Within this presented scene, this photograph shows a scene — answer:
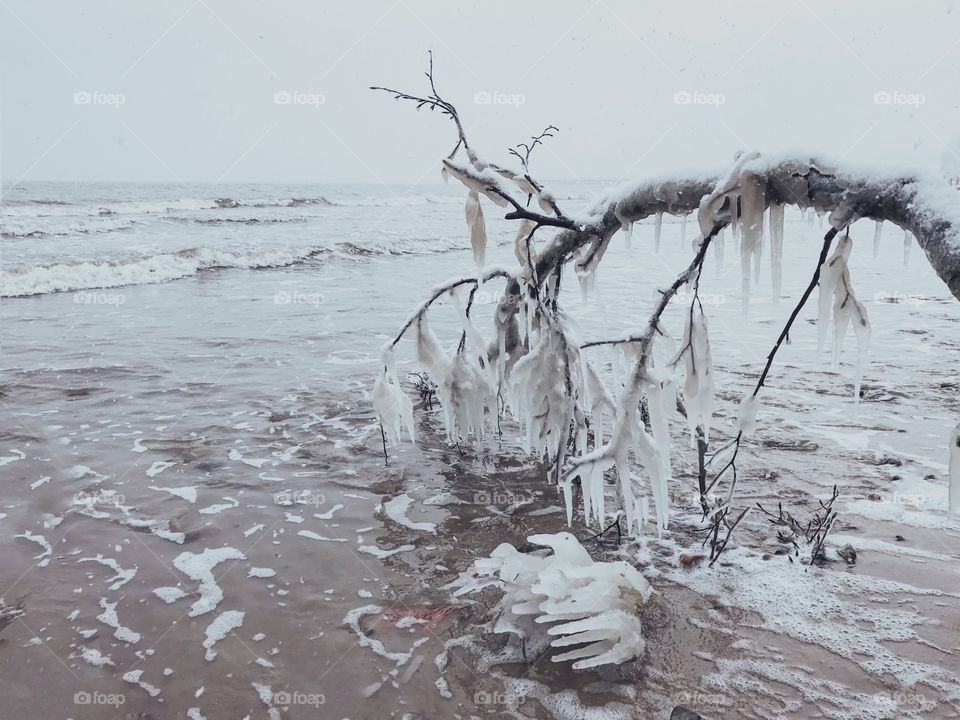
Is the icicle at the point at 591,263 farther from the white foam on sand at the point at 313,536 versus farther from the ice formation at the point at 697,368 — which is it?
the white foam on sand at the point at 313,536

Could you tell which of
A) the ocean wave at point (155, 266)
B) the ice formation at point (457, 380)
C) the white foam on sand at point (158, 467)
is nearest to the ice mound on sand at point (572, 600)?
the ice formation at point (457, 380)

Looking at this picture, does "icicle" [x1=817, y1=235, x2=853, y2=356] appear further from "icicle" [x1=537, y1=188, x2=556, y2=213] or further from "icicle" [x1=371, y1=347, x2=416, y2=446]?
"icicle" [x1=371, y1=347, x2=416, y2=446]

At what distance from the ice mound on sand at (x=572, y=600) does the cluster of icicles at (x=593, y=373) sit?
0.36 metres

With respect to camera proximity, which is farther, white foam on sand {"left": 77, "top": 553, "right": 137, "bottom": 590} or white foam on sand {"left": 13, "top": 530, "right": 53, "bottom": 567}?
white foam on sand {"left": 13, "top": 530, "right": 53, "bottom": 567}

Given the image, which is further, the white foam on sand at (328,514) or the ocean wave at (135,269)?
the ocean wave at (135,269)

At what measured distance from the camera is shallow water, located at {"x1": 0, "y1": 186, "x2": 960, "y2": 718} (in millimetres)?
2543

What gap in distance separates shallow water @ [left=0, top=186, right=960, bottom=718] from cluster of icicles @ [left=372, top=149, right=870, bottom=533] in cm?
30

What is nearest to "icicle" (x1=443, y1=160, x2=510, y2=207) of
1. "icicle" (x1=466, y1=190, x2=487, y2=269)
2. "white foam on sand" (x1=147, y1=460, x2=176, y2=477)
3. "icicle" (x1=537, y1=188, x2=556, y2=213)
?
"icicle" (x1=537, y1=188, x2=556, y2=213)

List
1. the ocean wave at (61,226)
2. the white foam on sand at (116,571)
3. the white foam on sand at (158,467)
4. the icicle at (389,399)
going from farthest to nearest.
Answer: the ocean wave at (61,226) → the white foam on sand at (158,467) → the icicle at (389,399) → the white foam on sand at (116,571)

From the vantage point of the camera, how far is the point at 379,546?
3.68 meters

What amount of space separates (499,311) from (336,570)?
6.96 ft

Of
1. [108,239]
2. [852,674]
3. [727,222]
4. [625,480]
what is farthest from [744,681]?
[108,239]

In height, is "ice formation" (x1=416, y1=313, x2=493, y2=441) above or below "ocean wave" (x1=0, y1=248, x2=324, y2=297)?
below

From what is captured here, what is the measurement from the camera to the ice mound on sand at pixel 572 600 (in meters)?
2.57
